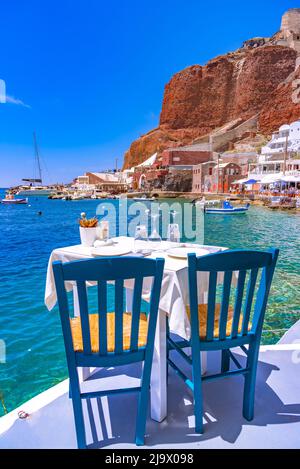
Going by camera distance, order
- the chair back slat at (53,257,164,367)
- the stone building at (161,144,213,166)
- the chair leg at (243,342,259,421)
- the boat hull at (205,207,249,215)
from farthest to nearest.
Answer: the stone building at (161,144,213,166) < the boat hull at (205,207,249,215) < the chair leg at (243,342,259,421) < the chair back slat at (53,257,164,367)

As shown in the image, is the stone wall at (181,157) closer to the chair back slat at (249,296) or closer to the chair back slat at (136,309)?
the chair back slat at (249,296)

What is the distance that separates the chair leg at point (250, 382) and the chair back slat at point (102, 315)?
67 cm

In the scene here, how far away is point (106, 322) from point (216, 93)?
235 ft

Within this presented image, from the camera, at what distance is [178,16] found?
46.0 metres

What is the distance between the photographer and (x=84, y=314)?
1.03m

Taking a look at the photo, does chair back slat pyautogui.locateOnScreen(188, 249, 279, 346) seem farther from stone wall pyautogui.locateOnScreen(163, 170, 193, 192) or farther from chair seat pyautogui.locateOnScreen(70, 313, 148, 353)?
stone wall pyautogui.locateOnScreen(163, 170, 193, 192)

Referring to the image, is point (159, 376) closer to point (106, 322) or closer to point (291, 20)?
point (106, 322)

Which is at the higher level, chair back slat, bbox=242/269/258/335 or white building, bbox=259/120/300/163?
white building, bbox=259/120/300/163

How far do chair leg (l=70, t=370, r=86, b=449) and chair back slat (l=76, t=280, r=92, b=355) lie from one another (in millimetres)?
120

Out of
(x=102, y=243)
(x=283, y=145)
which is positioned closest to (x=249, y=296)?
(x=102, y=243)

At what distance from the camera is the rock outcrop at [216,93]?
2281 inches

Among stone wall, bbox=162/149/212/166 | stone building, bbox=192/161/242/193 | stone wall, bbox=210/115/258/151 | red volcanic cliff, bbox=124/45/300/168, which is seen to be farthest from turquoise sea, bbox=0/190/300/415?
red volcanic cliff, bbox=124/45/300/168

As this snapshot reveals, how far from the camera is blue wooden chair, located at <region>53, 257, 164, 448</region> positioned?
975mm
